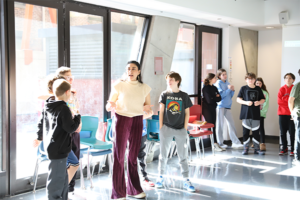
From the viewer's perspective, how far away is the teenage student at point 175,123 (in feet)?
14.4

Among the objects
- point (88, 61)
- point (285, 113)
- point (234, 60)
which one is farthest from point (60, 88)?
point (234, 60)

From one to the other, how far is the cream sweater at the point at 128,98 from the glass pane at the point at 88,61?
1269mm

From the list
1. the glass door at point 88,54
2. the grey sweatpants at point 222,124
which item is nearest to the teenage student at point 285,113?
the grey sweatpants at point 222,124

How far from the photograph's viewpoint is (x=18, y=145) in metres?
4.36

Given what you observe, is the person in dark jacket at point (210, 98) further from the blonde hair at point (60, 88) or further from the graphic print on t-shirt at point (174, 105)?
the blonde hair at point (60, 88)

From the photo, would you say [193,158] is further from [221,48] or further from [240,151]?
[221,48]

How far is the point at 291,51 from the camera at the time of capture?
7254mm

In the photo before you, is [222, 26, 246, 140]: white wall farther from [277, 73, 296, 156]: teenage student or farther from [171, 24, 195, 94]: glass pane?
[277, 73, 296, 156]: teenage student

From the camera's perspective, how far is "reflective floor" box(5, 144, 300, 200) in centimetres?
429

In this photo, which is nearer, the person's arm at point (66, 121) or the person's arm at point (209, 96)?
the person's arm at point (66, 121)

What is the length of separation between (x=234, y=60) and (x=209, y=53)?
740mm

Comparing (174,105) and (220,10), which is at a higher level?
(220,10)

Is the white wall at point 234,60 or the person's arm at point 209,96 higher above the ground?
the white wall at point 234,60

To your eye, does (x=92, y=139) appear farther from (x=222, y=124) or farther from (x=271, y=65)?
(x=271, y=65)
